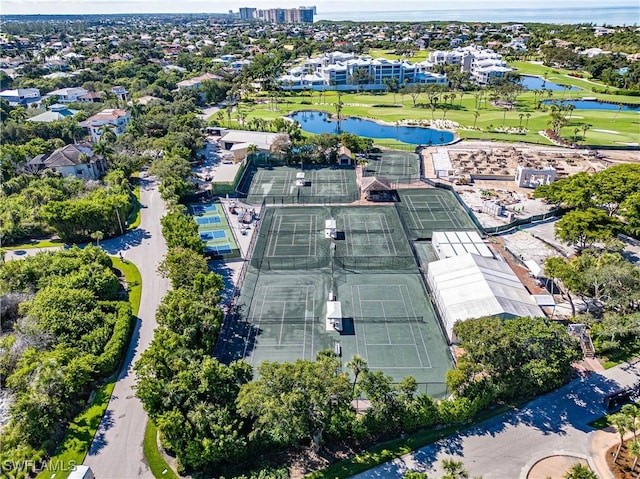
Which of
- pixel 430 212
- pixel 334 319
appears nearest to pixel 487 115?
pixel 430 212

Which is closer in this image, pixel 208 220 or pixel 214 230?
pixel 214 230

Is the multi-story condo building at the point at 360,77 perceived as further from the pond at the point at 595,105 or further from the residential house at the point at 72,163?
the residential house at the point at 72,163

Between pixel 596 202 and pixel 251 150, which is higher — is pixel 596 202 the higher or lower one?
the lower one

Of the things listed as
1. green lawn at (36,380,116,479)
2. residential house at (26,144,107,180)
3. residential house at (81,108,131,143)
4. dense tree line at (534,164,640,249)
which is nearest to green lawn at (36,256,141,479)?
green lawn at (36,380,116,479)

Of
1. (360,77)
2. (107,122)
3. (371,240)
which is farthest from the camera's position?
(360,77)

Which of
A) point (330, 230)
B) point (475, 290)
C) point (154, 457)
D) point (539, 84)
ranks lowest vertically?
point (154, 457)

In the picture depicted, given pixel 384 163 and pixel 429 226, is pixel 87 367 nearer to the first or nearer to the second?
pixel 429 226

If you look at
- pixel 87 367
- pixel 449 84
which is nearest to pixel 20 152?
pixel 87 367

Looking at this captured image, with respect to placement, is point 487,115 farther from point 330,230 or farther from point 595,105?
point 330,230
